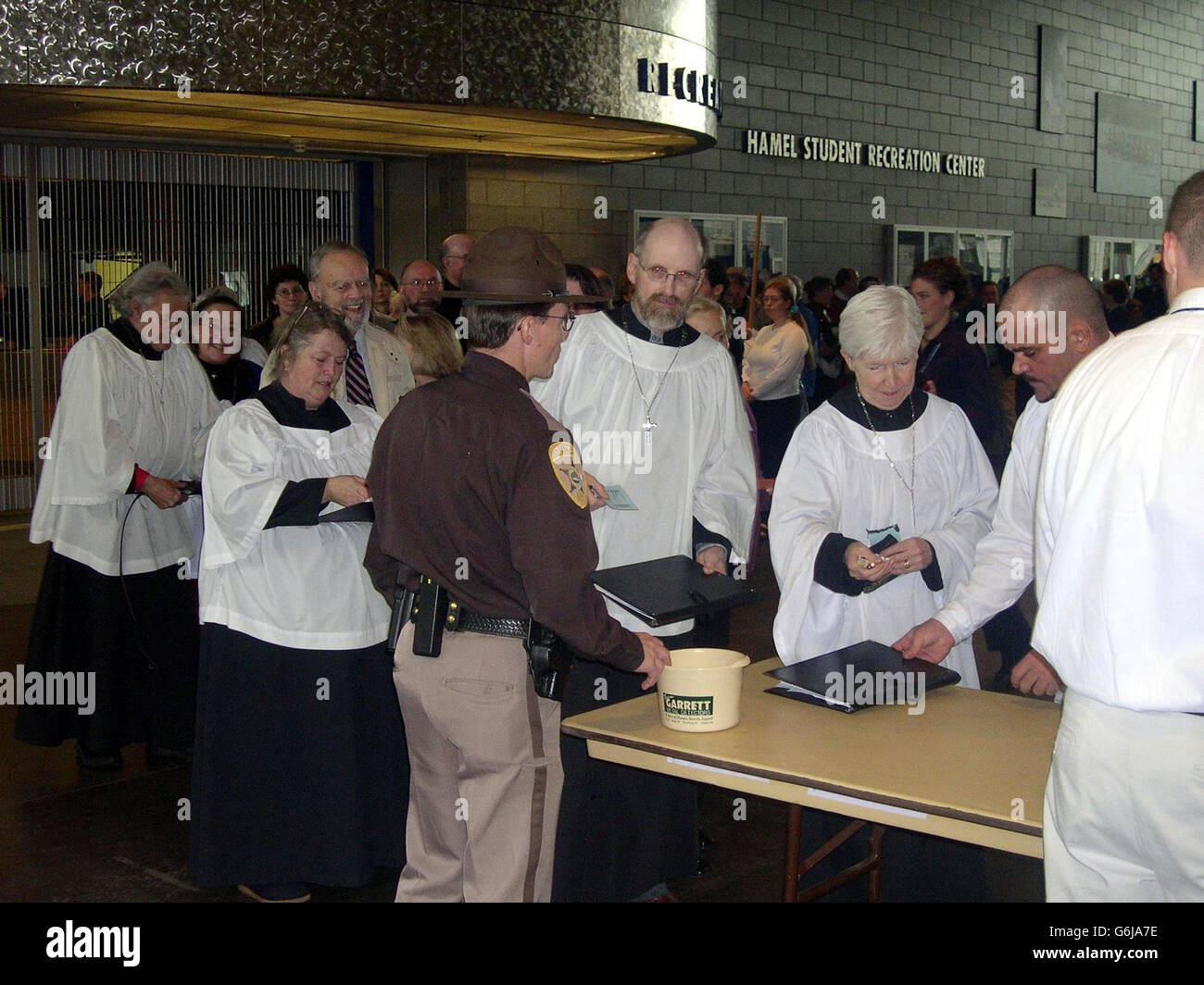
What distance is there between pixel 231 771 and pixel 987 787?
2.36 metres

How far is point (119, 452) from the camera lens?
16.3 ft

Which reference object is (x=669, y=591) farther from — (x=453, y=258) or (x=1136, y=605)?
(x=453, y=258)

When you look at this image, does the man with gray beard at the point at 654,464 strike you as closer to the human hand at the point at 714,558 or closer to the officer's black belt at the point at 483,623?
the human hand at the point at 714,558

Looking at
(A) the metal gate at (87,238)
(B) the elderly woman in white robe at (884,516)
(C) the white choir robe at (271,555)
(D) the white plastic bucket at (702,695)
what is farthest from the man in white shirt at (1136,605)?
(A) the metal gate at (87,238)

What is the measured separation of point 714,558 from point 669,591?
29.6 inches

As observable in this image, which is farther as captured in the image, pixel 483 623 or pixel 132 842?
pixel 132 842

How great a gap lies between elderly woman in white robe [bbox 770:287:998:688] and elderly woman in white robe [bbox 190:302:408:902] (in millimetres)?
→ 1281

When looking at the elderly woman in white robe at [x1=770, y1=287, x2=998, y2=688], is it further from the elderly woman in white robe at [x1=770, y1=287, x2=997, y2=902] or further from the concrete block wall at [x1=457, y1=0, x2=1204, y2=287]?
the concrete block wall at [x1=457, y1=0, x2=1204, y2=287]

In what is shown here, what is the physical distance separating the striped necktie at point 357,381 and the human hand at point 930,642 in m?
2.80

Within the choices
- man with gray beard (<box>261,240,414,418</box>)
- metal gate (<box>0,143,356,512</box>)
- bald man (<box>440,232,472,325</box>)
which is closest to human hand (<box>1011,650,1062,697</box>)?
man with gray beard (<box>261,240,414,418</box>)

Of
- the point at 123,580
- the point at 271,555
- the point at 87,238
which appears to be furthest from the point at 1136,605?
the point at 87,238

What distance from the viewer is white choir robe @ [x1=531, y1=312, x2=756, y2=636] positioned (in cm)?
390

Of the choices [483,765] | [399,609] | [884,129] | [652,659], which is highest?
[884,129]

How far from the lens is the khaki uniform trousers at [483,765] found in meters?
2.81
